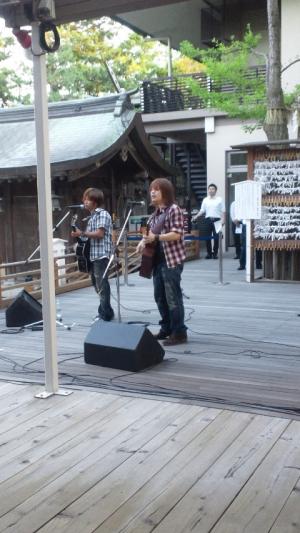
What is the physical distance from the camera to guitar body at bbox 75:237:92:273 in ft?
21.8

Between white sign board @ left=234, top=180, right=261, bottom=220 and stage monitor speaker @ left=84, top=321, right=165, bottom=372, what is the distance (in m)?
4.77

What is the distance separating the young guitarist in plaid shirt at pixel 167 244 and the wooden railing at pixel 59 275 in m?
1.36

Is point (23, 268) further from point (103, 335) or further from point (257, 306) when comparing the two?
point (103, 335)

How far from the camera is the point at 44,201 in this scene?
4.16 meters

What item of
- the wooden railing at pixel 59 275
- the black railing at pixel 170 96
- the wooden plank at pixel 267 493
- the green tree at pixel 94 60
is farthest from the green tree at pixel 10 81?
Result: the wooden plank at pixel 267 493

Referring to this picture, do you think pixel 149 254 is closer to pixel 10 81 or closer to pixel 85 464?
pixel 85 464

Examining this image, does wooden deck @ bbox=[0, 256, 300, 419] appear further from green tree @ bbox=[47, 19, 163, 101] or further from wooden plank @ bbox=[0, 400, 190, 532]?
green tree @ bbox=[47, 19, 163, 101]

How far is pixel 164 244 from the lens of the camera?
18.5ft

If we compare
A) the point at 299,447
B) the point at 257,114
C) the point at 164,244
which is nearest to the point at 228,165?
the point at 257,114

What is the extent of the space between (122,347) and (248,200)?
5149 millimetres

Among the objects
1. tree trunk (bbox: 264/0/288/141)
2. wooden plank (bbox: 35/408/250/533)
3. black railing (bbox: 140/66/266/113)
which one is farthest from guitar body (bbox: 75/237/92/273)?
black railing (bbox: 140/66/266/113)

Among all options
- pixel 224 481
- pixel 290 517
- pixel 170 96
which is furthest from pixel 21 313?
pixel 170 96

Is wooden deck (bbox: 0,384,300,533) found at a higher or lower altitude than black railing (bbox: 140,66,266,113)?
lower

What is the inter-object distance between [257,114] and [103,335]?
30.9ft
